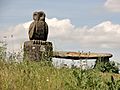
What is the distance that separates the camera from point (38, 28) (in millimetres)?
14453

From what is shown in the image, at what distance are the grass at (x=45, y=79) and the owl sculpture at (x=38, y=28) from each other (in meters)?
6.89

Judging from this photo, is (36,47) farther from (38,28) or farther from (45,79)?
(45,79)

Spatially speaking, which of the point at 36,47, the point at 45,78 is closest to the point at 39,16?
the point at 36,47

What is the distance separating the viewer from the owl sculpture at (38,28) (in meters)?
14.4

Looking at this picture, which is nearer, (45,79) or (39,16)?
(45,79)

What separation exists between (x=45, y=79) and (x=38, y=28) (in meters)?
7.72

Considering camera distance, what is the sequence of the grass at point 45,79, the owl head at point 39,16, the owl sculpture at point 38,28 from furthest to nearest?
the owl head at point 39,16
the owl sculpture at point 38,28
the grass at point 45,79

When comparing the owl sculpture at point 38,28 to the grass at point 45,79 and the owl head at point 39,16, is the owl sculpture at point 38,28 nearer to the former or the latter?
the owl head at point 39,16

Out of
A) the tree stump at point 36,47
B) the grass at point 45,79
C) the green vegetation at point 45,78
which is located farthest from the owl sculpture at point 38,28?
the grass at point 45,79

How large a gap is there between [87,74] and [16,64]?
160 centimetres

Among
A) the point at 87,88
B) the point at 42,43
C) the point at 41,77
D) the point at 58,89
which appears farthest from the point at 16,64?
the point at 42,43

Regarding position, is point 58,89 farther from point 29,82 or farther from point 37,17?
point 37,17

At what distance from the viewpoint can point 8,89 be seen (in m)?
5.93

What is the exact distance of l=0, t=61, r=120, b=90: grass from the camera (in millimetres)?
6039
